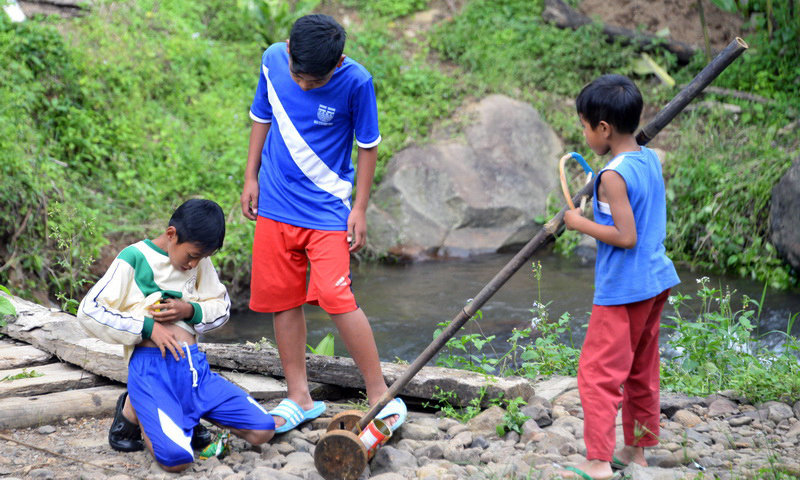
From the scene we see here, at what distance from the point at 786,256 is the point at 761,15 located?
4.61 meters

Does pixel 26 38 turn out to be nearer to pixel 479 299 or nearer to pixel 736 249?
pixel 479 299

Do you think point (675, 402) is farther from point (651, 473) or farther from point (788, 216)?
point (788, 216)

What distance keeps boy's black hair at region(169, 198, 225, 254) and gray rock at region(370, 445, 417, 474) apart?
1099mm

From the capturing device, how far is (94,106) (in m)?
7.88

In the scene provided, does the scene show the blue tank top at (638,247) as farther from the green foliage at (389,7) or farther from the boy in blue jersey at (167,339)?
the green foliage at (389,7)

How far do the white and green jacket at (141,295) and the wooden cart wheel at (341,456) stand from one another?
2.57 ft

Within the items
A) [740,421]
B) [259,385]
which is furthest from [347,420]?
[740,421]

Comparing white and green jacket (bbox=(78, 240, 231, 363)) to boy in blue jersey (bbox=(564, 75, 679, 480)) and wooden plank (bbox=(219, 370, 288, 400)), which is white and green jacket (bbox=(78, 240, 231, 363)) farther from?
boy in blue jersey (bbox=(564, 75, 679, 480))

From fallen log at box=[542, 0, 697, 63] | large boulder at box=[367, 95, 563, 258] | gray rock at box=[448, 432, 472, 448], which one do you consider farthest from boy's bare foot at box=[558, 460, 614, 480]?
fallen log at box=[542, 0, 697, 63]

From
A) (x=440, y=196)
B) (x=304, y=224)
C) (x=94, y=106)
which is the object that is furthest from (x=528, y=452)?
(x=94, y=106)

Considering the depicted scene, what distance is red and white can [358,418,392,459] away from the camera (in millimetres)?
3072

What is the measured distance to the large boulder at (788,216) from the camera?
21.6 ft

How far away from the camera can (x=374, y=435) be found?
3.08 metres

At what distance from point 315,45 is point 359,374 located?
1628mm
